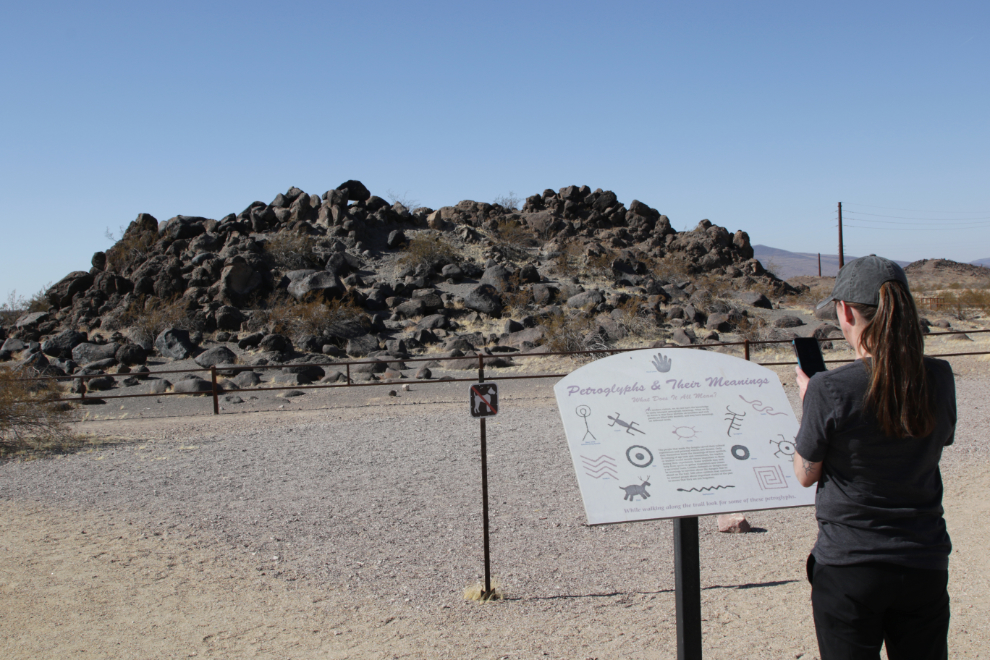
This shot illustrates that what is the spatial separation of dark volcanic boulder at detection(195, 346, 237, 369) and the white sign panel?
20.9 m

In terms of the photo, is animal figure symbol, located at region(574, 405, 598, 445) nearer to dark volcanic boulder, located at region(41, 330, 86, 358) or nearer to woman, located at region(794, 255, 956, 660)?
woman, located at region(794, 255, 956, 660)

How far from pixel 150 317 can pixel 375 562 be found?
25375 millimetres

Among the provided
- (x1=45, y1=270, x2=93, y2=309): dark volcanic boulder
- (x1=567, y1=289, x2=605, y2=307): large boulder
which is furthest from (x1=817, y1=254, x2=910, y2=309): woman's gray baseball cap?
(x1=45, y1=270, x2=93, y2=309): dark volcanic boulder

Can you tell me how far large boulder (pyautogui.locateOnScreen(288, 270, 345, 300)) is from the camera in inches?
1117

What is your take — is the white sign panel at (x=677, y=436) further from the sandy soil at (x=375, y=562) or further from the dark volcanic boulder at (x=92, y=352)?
the dark volcanic boulder at (x=92, y=352)

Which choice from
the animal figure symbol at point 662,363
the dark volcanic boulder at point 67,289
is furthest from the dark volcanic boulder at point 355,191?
the animal figure symbol at point 662,363

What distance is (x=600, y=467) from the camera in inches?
132

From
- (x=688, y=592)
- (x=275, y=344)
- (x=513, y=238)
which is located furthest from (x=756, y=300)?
(x=688, y=592)

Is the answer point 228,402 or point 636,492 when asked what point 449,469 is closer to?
point 636,492

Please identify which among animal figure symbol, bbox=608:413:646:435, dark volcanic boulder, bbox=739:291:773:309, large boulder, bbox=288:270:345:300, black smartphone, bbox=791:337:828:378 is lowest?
animal figure symbol, bbox=608:413:646:435

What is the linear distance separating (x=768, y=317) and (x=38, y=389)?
24.6 meters

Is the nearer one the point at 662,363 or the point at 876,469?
the point at 876,469

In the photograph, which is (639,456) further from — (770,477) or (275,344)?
(275,344)

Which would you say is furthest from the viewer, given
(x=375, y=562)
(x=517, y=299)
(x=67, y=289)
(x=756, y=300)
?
(x=67, y=289)
